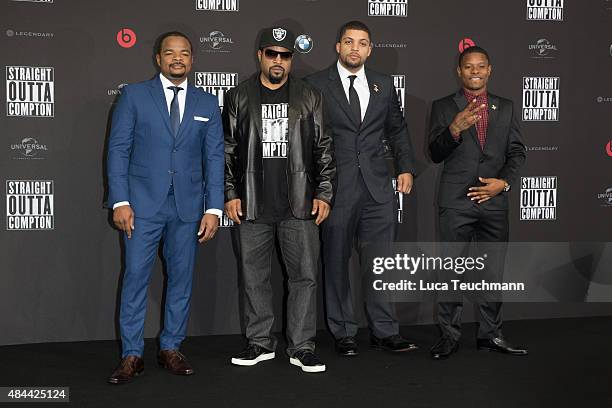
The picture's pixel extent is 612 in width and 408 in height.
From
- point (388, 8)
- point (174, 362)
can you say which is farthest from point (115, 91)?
point (388, 8)

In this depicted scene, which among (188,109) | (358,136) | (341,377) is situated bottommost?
(341,377)

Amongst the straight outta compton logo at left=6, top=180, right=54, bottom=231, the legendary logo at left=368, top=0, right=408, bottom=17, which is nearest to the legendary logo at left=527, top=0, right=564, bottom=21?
the legendary logo at left=368, top=0, right=408, bottom=17

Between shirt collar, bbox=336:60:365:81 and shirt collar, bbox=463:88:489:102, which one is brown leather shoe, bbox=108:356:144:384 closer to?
shirt collar, bbox=336:60:365:81

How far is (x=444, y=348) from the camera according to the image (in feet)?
14.9

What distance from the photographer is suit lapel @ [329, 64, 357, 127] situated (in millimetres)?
4574

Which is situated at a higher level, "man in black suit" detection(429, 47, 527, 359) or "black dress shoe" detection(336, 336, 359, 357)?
"man in black suit" detection(429, 47, 527, 359)

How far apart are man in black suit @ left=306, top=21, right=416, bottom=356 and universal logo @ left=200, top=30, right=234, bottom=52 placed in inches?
28.3

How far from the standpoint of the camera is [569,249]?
18.8 feet

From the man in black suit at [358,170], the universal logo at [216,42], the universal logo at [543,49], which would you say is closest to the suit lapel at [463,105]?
the man in black suit at [358,170]

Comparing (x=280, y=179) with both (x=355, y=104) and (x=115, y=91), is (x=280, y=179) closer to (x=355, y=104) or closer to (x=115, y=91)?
(x=355, y=104)

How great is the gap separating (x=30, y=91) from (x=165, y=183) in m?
1.36

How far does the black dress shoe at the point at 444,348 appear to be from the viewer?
4.50 meters

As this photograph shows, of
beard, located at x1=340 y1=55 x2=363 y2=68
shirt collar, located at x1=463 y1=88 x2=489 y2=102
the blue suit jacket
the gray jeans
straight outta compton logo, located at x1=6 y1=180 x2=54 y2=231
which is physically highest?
beard, located at x1=340 y1=55 x2=363 y2=68

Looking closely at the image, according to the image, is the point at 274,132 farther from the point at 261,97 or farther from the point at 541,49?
the point at 541,49
